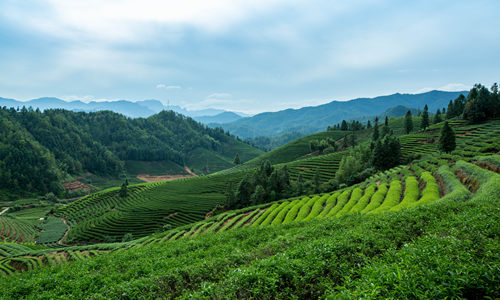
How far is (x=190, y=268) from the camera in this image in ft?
28.1

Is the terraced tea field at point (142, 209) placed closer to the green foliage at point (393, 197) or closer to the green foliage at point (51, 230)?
the green foliage at point (51, 230)

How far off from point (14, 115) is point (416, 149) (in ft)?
808

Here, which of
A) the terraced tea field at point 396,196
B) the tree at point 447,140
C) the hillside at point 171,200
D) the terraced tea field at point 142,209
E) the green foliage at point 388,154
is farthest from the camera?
the terraced tea field at point 142,209

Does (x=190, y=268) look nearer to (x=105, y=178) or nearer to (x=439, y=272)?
(x=439, y=272)

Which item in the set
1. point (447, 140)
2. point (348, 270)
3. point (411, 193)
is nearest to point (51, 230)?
point (348, 270)

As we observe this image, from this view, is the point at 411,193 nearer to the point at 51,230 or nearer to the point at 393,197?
the point at 393,197

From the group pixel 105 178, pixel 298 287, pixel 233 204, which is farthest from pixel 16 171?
pixel 298 287

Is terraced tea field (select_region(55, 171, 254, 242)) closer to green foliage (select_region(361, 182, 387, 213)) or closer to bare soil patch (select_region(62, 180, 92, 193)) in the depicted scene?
green foliage (select_region(361, 182, 387, 213))

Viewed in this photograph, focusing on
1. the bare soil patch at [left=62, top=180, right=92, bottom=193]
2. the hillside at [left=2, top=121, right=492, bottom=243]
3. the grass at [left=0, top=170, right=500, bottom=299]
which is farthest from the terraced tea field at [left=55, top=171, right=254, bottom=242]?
the bare soil patch at [left=62, top=180, right=92, bottom=193]

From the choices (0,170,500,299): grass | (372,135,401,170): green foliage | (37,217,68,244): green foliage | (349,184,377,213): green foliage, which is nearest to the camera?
(0,170,500,299): grass

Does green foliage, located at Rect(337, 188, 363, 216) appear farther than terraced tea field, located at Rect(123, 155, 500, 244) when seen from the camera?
Yes

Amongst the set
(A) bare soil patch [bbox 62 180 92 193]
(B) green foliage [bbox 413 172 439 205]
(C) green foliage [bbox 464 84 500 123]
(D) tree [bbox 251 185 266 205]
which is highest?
(C) green foliage [bbox 464 84 500 123]

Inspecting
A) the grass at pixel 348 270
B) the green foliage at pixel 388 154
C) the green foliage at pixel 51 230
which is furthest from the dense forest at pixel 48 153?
the green foliage at pixel 388 154

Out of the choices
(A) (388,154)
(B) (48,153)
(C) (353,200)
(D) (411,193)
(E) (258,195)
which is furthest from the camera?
(B) (48,153)
